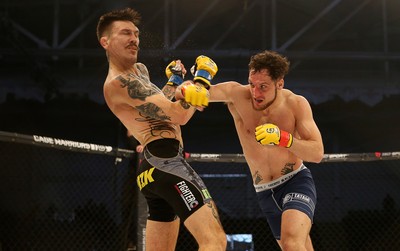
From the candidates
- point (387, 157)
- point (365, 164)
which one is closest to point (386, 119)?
point (365, 164)

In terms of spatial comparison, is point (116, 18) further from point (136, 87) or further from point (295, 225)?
point (295, 225)

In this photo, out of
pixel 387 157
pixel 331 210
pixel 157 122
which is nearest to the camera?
pixel 157 122

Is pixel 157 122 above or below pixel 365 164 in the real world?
below

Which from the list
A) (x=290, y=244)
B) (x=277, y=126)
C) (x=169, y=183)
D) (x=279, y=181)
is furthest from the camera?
(x=279, y=181)

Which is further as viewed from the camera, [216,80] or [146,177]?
[216,80]

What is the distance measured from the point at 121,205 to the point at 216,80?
3563 mm

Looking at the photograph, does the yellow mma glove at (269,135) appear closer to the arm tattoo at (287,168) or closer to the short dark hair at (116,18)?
the arm tattoo at (287,168)

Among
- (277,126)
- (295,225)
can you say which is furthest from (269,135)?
(295,225)

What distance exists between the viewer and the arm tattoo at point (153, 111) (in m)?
2.06

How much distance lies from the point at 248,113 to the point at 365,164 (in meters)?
4.54

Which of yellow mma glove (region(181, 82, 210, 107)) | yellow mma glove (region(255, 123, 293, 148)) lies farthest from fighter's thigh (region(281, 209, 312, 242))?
yellow mma glove (region(181, 82, 210, 107))

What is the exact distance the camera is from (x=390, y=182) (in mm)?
6484

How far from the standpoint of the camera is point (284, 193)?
2654mm

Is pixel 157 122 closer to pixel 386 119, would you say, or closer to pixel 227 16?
pixel 227 16
